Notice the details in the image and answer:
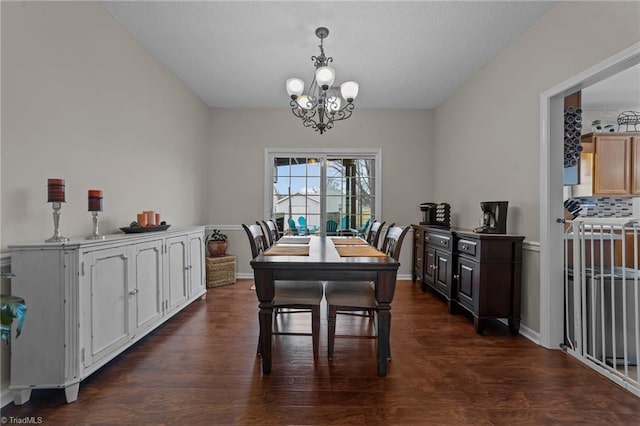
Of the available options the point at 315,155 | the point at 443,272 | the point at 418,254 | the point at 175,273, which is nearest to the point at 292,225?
the point at 315,155

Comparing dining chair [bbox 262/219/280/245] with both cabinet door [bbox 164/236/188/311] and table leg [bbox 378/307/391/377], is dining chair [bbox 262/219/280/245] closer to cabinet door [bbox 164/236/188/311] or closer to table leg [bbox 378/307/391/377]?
cabinet door [bbox 164/236/188/311]

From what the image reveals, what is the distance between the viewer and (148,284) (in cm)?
260

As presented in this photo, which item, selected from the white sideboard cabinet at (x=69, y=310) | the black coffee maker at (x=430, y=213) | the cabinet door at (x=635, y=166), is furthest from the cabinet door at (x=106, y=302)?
the cabinet door at (x=635, y=166)

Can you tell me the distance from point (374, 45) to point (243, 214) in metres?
3.10

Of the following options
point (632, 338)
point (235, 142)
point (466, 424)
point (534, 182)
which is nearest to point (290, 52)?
point (235, 142)

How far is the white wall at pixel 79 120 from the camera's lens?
184 cm

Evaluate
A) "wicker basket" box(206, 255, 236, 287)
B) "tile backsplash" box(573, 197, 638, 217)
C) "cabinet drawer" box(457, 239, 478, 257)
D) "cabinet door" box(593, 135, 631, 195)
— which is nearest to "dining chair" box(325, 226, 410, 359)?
"cabinet drawer" box(457, 239, 478, 257)

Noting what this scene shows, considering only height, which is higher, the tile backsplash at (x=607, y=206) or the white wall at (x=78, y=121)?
the white wall at (x=78, y=121)

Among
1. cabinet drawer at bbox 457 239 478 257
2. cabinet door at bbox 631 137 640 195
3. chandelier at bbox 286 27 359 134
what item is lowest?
cabinet drawer at bbox 457 239 478 257

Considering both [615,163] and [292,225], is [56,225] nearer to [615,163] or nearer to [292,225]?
[292,225]

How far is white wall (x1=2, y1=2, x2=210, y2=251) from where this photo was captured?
184cm

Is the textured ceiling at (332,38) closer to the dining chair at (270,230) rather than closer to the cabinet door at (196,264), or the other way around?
the dining chair at (270,230)

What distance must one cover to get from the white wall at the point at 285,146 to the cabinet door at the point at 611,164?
2033mm

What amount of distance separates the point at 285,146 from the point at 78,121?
2.99 metres
